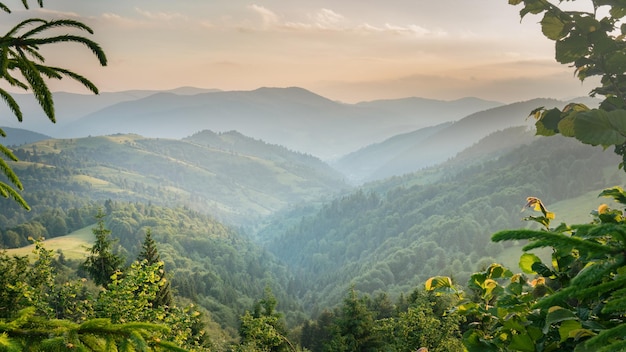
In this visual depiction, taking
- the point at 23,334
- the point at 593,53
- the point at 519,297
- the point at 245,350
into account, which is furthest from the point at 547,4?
the point at 245,350

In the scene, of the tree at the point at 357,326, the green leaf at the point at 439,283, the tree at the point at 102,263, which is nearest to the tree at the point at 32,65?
the green leaf at the point at 439,283

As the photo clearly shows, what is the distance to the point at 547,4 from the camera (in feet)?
15.6

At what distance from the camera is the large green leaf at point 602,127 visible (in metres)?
3.91

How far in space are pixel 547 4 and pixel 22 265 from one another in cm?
3140

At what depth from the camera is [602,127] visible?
3.99m

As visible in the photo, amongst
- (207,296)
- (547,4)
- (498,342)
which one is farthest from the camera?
(207,296)

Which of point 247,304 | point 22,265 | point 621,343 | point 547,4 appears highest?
point 547,4

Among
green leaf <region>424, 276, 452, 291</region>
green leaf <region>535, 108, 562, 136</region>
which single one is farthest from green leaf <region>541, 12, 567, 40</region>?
green leaf <region>424, 276, 452, 291</region>

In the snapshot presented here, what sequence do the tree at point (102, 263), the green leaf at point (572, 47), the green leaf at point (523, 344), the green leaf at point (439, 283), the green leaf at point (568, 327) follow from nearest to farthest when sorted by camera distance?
the green leaf at point (568, 327) < the green leaf at point (523, 344) < the green leaf at point (439, 283) < the green leaf at point (572, 47) < the tree at point (102, 263)

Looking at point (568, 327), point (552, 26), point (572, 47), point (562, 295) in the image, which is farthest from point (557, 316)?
point (552, 26)

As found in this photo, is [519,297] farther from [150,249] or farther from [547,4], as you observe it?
[150,249]

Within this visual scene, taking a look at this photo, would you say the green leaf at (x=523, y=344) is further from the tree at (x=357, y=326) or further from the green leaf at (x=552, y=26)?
the tree at (x=357, y=326)

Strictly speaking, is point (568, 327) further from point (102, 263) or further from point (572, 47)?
point (102, 263)

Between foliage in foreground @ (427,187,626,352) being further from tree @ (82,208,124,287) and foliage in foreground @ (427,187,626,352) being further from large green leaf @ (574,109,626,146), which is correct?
tree @ (82,208,124,287)
